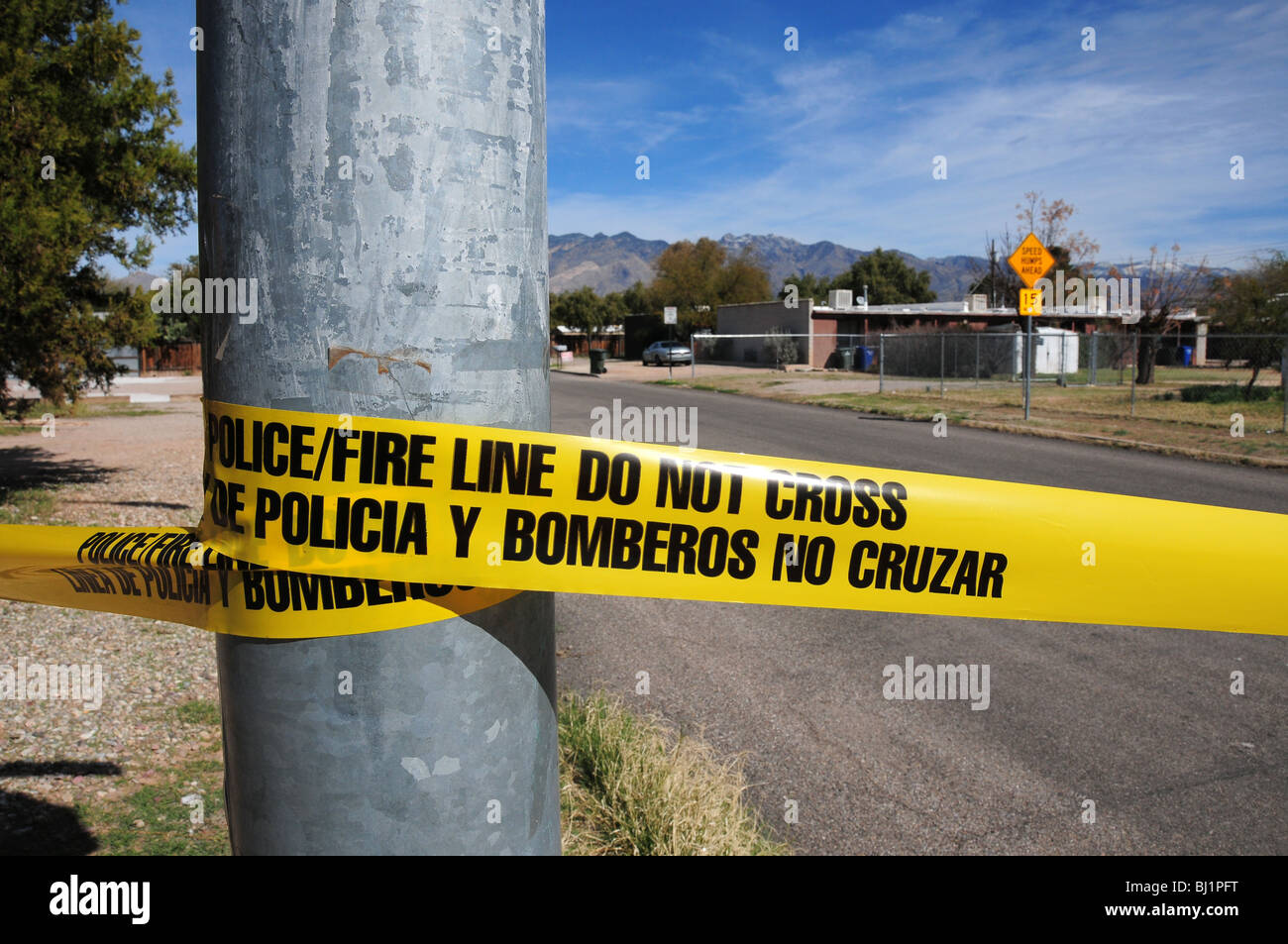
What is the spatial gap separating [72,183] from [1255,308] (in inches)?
1161

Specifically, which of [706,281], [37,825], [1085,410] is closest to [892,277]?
[706,281]

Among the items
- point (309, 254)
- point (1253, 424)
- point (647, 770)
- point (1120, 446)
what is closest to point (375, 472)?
point (309, 254)

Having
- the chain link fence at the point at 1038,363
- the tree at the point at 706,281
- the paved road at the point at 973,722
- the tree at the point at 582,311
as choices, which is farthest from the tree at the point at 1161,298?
the tree at the point at 582,311

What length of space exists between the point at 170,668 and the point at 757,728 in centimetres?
325

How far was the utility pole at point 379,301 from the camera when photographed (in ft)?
3.67

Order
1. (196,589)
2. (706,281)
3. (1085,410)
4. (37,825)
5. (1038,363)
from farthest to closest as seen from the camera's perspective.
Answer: (706,281), (1038,363), (1085,410), (37,825), (196,589)

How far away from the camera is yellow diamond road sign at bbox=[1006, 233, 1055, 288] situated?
1648 centimetres

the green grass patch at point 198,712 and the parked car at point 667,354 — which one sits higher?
the parked car at point 667,354

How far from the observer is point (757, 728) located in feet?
14.1

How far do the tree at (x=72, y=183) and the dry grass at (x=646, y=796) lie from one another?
7.07 m

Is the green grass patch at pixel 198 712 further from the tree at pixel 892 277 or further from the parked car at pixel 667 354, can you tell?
the tree at pixel 892 277

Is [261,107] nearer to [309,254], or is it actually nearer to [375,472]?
[309,254]

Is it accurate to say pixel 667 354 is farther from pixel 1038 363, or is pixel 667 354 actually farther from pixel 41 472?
pixel 41 472

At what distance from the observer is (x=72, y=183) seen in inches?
328
